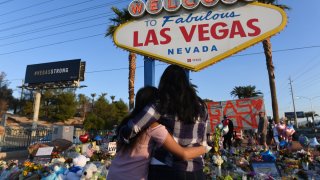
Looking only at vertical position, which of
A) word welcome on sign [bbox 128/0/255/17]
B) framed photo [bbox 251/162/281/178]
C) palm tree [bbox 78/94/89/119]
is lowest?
framed photo [bbox 251/162/281/178]

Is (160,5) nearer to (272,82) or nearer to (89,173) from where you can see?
(89,173)

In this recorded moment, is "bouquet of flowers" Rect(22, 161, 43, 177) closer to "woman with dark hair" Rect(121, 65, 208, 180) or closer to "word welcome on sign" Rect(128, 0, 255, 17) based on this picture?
"woman with dark hair" Rect(121, 65, 208, 180)

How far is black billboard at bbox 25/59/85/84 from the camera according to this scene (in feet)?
119

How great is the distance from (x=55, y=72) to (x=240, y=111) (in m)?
28.6

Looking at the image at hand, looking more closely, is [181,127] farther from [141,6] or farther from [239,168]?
[141,6]

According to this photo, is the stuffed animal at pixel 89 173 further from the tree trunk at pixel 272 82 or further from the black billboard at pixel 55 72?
the black billboard at pixel 55 72

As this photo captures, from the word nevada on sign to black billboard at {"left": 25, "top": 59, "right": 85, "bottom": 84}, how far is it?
29832 mm

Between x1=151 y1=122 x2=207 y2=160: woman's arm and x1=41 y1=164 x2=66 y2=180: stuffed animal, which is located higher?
x1=151 y1=122 x2=207 y2=160: woman's arm

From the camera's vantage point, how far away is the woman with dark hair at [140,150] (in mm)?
2207

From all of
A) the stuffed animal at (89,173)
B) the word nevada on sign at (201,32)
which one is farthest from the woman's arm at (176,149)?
the word nevada on sign at (201,32)

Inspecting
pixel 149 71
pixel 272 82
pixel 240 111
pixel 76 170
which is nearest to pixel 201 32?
pixel 149 71

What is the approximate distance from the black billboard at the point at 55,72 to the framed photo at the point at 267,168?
109 feet

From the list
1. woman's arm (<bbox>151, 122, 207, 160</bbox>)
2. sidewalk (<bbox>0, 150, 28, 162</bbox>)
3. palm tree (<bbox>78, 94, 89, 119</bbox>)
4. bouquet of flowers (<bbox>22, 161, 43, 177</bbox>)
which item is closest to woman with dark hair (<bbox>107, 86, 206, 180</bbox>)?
woman's arm (<bbox>151, 122, 207, 160</bbox>)

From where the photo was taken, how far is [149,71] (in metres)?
7.38
